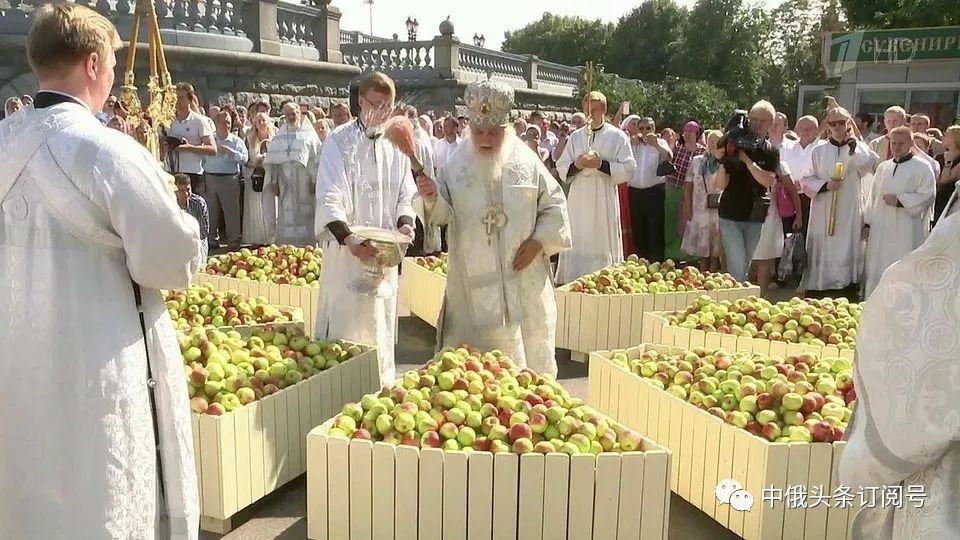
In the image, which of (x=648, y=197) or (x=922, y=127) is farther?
(x=648, y=197)

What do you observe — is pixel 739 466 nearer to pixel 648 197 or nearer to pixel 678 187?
pixel 648 197

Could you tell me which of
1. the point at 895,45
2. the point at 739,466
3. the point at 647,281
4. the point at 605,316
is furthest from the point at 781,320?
the point at 895,45

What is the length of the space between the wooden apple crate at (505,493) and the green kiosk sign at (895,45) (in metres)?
25.7

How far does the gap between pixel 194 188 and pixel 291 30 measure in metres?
8.80

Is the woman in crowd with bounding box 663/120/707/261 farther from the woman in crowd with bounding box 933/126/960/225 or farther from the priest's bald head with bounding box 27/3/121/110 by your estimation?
the priest's bald head with bounding box 27/3/121/110

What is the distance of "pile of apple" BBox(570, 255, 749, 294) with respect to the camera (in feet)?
24.5

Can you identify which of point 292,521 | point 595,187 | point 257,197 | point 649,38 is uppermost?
point 649,38

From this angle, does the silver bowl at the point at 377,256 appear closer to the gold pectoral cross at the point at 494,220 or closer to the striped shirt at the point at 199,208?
the gold pectoral cross at the point at 494,220

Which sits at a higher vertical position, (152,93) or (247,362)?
(152,93)

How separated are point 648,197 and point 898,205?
3.09m

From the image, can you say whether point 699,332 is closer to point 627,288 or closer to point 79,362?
point 627,288

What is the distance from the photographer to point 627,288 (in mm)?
7465

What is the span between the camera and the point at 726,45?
184 feet

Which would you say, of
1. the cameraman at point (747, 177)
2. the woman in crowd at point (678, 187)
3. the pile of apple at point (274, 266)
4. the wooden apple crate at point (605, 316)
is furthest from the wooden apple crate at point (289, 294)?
the woman in crowd at point (678, 187)
